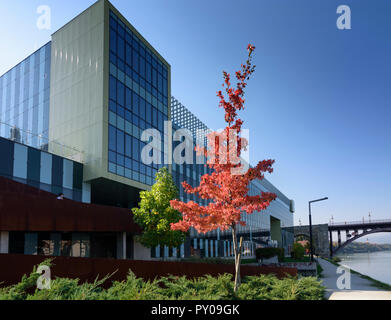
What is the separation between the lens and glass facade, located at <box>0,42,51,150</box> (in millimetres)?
32281

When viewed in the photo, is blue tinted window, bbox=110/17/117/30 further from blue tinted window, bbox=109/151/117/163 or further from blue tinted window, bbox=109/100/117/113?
blue tinted window, bbox=109/151/117/163

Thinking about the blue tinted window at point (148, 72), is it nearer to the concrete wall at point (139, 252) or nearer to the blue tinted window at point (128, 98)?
the blue tinted window at point (128, 98)

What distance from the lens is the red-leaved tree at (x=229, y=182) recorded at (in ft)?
41.5

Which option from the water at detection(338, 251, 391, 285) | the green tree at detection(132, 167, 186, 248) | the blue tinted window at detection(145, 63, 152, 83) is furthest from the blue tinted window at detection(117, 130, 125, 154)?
the water at detection(338, 251, 391, 285)

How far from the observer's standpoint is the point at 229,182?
12734 millimetres

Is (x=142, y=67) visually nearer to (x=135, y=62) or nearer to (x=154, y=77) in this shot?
(x=135, y=62)

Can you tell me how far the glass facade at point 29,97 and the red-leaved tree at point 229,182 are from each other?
69.6 ft

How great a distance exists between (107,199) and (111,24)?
15476mm

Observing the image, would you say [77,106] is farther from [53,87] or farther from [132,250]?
[132,250]

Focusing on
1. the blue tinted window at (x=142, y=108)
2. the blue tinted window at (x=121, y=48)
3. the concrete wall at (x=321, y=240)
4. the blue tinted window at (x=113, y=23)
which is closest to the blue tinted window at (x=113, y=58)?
the blue tinted window at (x=121, y=48)

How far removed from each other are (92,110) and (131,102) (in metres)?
3.93

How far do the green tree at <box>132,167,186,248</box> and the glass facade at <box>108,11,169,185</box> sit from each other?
609 centimetres

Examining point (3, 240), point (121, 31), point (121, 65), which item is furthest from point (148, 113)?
point (3, 240)

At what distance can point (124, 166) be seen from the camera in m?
28.9
